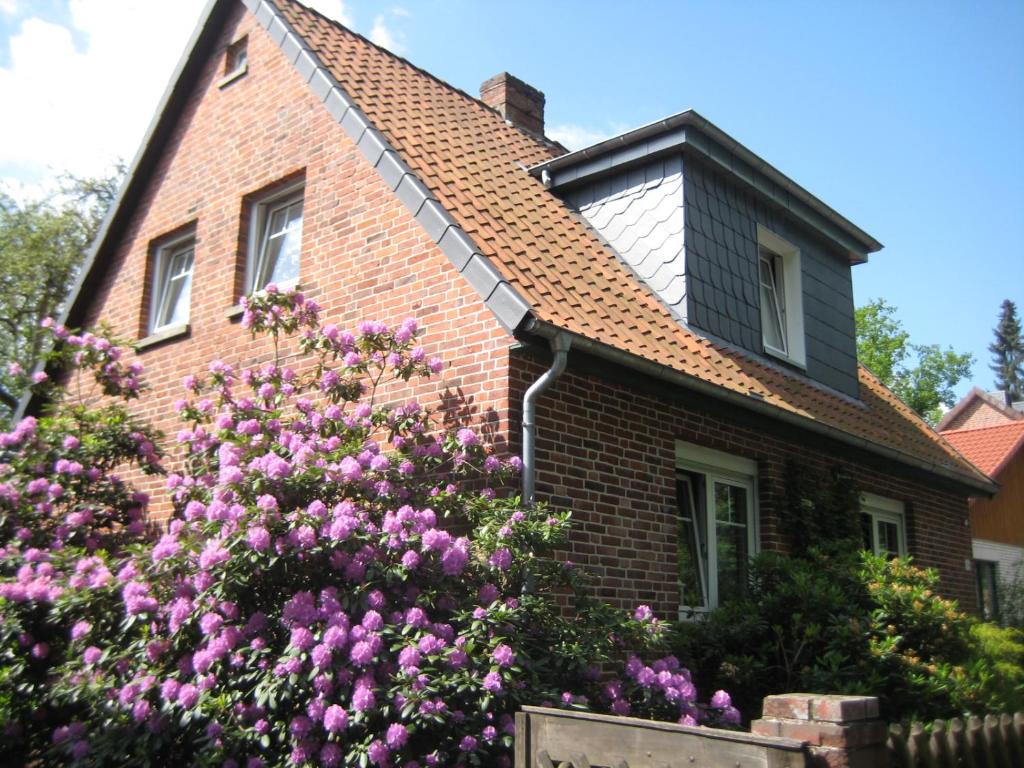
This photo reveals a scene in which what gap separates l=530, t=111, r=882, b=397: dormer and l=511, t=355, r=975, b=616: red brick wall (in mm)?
1134

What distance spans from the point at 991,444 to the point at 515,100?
13.8 meters

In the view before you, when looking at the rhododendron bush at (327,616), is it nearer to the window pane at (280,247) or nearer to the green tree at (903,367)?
the window pane at (280,247)

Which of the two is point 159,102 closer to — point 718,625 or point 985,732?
point 718,625

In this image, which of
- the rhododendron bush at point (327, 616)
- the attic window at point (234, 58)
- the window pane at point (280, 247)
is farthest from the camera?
the attic window at point (234, 58)

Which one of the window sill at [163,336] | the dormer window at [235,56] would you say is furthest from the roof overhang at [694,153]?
the window sill at [163,336]

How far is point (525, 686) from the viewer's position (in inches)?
189

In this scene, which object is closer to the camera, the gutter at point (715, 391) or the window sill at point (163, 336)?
the gutter at point (715, 391)

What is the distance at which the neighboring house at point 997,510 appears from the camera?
697 inches

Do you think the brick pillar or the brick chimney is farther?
the brick chimney

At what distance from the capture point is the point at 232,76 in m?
10.1

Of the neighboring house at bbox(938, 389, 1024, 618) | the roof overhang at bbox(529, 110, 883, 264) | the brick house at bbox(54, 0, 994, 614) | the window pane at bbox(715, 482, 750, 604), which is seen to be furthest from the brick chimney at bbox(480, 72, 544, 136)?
the neighboring house at bbox(938, 389, 1024, 618)

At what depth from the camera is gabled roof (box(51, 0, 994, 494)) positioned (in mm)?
6562

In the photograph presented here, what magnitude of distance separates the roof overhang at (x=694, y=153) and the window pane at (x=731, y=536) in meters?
3.25

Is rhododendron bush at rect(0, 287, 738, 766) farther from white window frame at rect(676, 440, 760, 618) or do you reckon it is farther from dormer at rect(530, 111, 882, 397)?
dormer at rect(530, 111, 882, 397)
